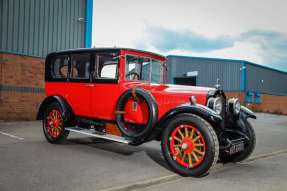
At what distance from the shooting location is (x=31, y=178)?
13.0ft

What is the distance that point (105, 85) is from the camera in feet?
19.4

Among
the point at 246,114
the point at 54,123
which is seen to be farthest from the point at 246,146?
the point at 54,123

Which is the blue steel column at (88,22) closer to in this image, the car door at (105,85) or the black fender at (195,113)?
the car door at (105,85)

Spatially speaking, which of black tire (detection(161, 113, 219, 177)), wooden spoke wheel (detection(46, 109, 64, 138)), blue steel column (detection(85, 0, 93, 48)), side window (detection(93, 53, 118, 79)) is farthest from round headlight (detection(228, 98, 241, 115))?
blue steel column (detection(85, 0, 93, 48))

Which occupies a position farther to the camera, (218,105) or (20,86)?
(20,86)

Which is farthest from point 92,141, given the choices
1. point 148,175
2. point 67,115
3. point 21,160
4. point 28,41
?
point 28,41

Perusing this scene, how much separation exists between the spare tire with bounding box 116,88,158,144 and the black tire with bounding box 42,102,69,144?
5.34 ft

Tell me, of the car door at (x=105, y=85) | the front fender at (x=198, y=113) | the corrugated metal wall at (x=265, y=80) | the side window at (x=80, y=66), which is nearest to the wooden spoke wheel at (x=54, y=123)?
the side window at (x=80, y=66)

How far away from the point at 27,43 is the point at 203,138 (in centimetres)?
1058

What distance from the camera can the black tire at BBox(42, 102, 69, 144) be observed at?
21.9 ft

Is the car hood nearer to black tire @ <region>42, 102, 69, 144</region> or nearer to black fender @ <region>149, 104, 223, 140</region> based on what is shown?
black fender @ <region>149, 104, 223, 140</region>

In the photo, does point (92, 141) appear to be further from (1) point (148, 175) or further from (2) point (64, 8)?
(2) point (64, 8)

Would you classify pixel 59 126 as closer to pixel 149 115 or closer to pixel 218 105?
pixel 149 115

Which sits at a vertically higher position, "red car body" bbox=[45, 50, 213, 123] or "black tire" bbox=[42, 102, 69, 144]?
"red car body" bbox=[45, 50, 213, 123]
